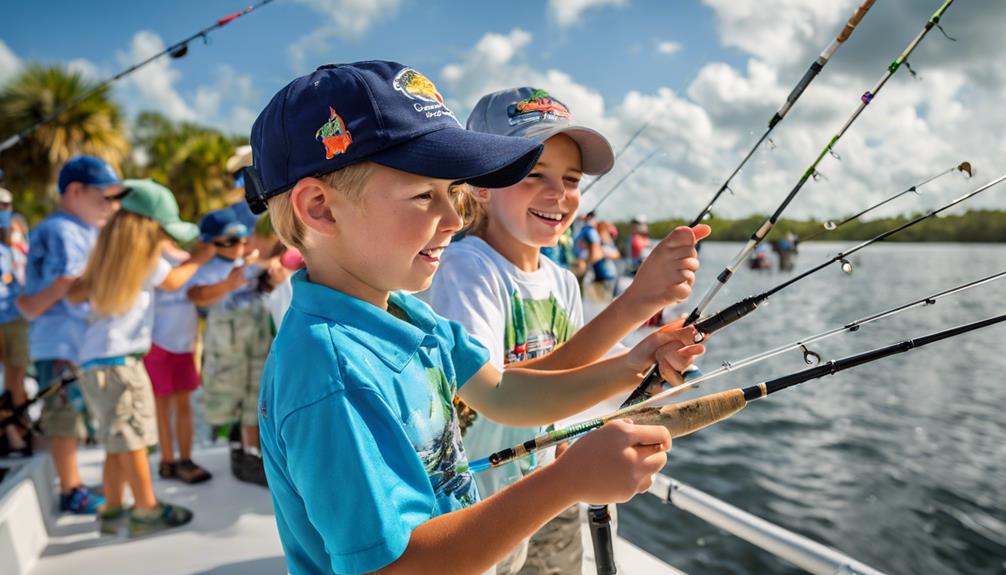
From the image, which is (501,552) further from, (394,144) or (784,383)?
(784,383)

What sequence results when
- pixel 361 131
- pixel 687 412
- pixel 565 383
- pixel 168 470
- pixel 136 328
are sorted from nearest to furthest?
pixel 361 131 → pixel 687 412 → pixel 565 383 → pixel 136 328 → pixel 168 470

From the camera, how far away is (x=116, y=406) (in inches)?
126

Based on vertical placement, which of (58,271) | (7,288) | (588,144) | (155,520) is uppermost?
(7,288)

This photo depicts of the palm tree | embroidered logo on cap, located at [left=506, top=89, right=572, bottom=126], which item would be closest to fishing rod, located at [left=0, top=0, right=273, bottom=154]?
embroidered logo on cap, located at [left=506, top=89, right=572, bottom=126]

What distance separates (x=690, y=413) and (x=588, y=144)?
98cm

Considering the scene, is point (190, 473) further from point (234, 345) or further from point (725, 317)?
point (725, 317)

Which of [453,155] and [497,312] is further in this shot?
[497,312]

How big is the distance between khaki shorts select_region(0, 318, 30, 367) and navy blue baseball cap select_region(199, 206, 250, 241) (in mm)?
2035

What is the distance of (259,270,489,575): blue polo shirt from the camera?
0.90 meters

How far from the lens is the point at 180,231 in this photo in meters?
3.65

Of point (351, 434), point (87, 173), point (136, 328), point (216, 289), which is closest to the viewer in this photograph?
point (351, 434)

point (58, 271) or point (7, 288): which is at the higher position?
point (7, 288)

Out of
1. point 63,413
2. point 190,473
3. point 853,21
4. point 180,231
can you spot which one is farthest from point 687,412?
point 190,473

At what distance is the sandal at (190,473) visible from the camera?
4105 millimetres
